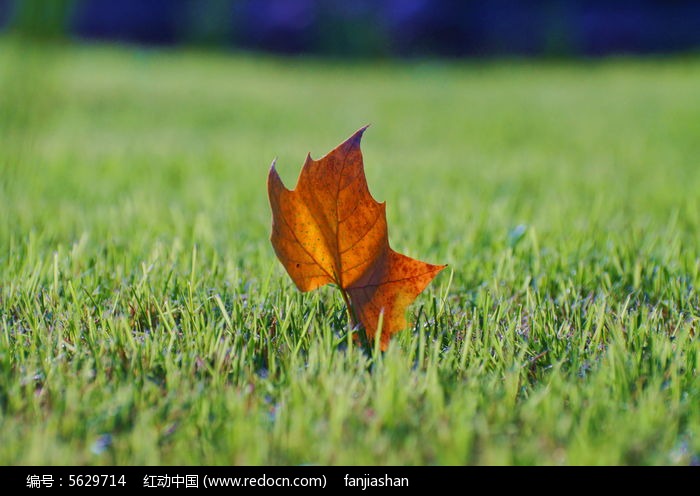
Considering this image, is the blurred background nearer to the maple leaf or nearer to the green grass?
the green grass

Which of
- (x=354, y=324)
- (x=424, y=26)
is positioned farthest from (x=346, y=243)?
(x=424, y=26)

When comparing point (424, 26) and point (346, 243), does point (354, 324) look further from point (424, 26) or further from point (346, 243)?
point (424, 26)

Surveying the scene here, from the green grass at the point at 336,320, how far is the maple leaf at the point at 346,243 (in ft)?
0.23

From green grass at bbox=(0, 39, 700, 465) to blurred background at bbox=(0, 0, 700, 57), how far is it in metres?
7.18

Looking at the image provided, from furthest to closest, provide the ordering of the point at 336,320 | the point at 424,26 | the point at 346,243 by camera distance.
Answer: the point at 424,26
the point at 336,320
the point at 346,243

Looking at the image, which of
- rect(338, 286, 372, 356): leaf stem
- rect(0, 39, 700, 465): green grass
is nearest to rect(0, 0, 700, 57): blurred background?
rect(0, 39, 700, 465): green grass

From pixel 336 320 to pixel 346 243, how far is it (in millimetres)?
186

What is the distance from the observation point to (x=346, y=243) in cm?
137

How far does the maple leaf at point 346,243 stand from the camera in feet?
4.33

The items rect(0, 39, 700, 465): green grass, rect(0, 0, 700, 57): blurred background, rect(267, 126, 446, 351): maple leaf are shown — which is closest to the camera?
rect(0, 39, 700, 465): green grass

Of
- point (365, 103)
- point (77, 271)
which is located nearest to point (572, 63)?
point (365, 103)

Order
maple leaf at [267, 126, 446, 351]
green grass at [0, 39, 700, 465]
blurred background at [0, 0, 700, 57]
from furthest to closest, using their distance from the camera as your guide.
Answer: blurred background at [0, 0, 700, 57]
maple leaf at [267, 126, 446, 351]
green grass at [0, 39, 700, 465]

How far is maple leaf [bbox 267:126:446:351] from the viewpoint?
132 cm
